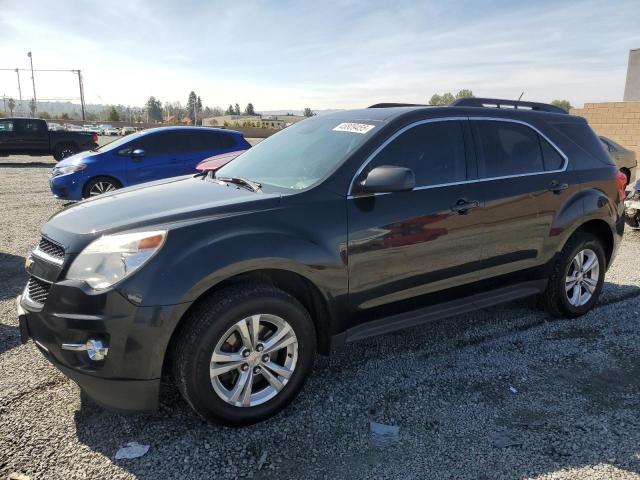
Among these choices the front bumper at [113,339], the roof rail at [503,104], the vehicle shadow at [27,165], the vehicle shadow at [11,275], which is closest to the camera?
the front bumper at [113,339]

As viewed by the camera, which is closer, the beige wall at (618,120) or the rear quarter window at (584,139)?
the rear quarter window at (584,139)

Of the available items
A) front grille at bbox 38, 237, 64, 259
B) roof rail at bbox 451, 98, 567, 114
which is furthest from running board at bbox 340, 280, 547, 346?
front grille at bbox 38, 237, 64, 259

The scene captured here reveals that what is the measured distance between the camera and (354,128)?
11.8 ft

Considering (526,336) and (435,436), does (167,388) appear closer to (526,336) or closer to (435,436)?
(435,436)

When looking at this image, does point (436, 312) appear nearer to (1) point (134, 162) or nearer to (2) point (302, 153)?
(2) point (302, 153)

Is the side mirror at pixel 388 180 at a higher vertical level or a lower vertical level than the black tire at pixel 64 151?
lower

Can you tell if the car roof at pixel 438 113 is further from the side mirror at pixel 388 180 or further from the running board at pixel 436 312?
the running board at pixel 436 312

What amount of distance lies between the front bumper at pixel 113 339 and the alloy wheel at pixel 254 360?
1.06ft

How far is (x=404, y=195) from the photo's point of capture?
3.34 m

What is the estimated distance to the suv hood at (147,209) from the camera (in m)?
2.79

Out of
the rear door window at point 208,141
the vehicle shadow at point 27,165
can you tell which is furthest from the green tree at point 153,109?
the rear door window at point 208,141

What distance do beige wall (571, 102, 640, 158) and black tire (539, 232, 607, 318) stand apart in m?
14.7

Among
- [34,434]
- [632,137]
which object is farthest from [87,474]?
[632,137]

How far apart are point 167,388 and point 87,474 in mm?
856
